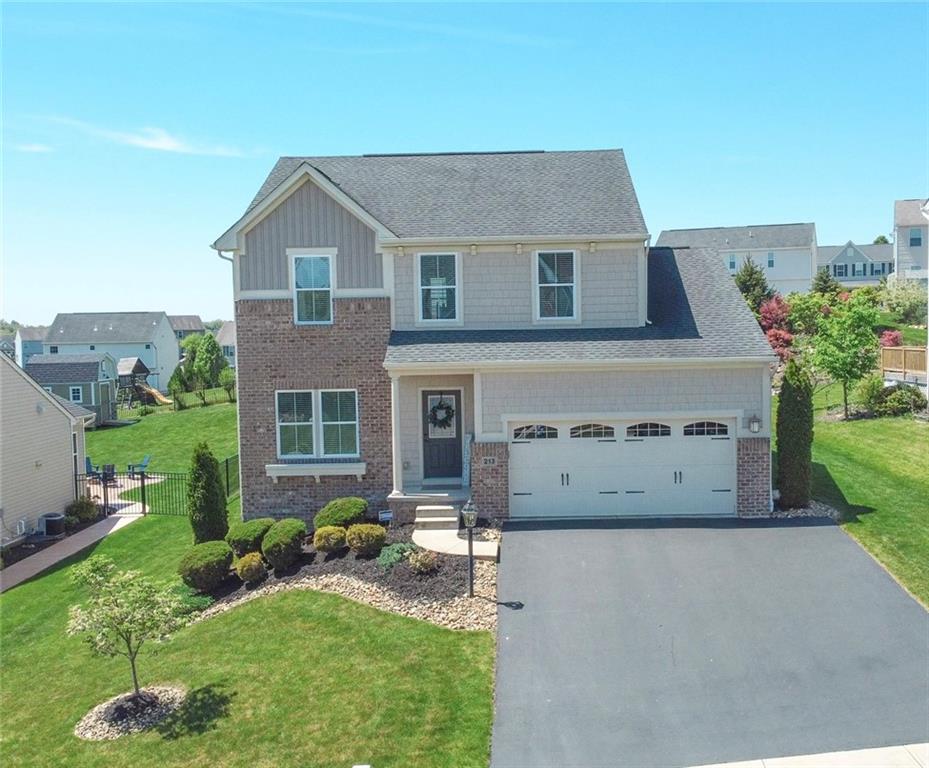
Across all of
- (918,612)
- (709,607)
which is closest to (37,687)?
(709,607)

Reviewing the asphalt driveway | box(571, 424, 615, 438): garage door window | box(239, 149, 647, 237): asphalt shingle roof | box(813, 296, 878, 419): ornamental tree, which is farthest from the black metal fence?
box(813, 296, 878, 419): ornamental tree

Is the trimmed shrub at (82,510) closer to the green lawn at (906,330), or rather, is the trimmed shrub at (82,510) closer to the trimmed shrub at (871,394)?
the trimmed shrub at (871,394)

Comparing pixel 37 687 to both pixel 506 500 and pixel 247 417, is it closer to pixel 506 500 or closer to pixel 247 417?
pixel 247 417

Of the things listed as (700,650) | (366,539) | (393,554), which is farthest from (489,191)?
(700,650)

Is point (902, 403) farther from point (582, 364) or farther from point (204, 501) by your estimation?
point (204, 501)

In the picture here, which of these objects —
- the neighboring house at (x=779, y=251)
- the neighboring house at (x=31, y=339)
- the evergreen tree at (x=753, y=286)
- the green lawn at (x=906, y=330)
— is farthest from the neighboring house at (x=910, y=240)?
the neighboring house at (x=31, y=339)
